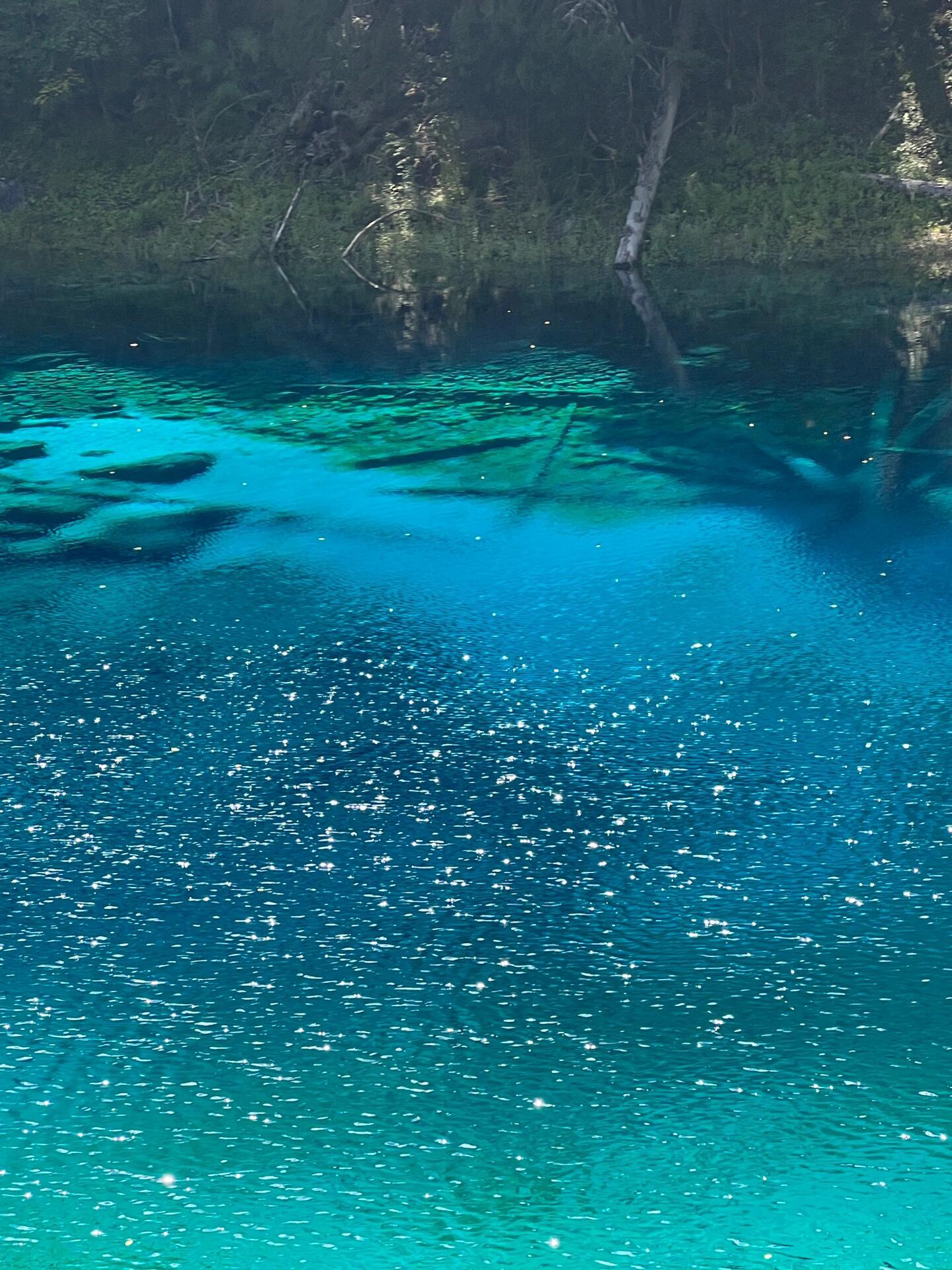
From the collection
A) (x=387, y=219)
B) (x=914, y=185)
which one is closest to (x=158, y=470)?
(x=387, y=219)

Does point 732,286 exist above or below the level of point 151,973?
above

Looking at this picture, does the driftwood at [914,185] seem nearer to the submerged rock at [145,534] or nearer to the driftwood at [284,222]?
the driftwood at [284,222]

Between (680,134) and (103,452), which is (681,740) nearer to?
(103,452)

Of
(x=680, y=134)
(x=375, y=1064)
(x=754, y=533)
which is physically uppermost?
(x=680, y=134)

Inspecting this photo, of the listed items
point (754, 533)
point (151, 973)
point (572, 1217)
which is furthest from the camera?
point (754, 533)

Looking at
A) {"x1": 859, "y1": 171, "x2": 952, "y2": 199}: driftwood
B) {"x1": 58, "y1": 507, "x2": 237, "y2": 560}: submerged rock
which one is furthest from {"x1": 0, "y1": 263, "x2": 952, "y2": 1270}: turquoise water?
{"x1": 859, "y1": 171, "x2": 952, "y2": 199}: driftwood

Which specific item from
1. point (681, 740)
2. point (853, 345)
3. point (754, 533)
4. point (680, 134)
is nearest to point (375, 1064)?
point (681, 740)

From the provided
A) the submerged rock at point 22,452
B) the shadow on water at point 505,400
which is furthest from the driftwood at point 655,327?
the submerged rock at point 22,452
